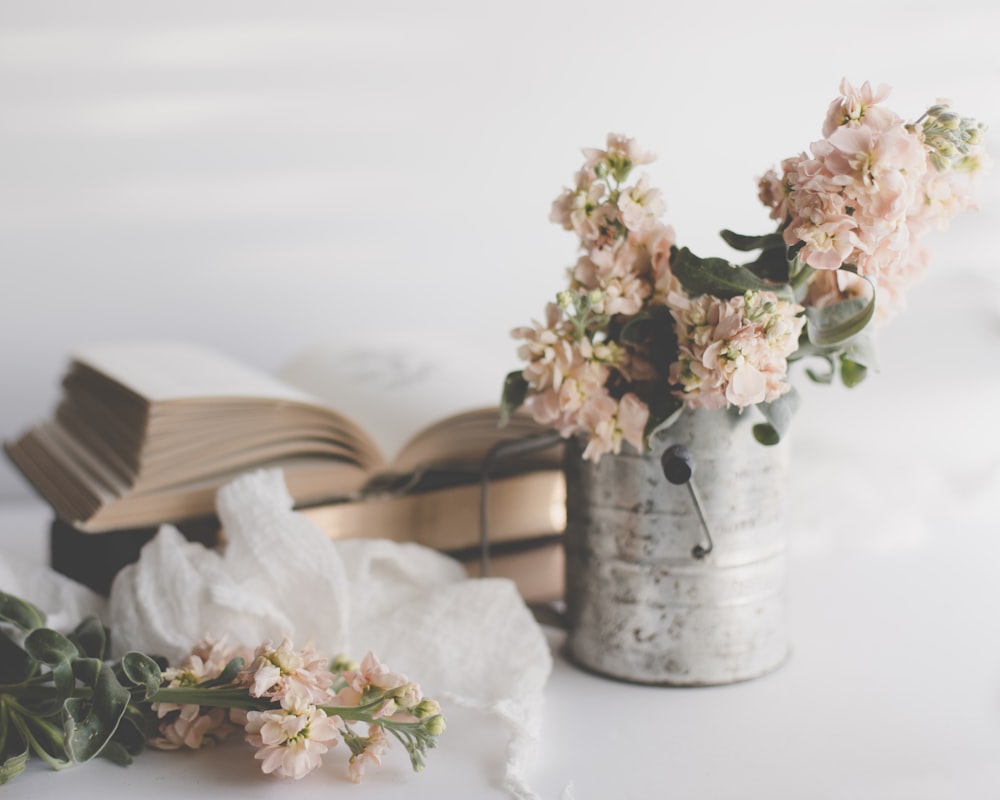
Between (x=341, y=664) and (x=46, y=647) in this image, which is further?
(x=341, y=664)

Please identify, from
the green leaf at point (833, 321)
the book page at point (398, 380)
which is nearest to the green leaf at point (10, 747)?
the book page at point (398, 380)

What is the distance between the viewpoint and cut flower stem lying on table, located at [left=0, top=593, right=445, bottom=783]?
0.70 m

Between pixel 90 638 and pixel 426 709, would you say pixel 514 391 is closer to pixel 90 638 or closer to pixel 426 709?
pixel 426 709

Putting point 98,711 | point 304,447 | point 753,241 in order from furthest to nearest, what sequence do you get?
point 304,447
point 753,241
point 98,711

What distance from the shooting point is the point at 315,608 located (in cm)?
89

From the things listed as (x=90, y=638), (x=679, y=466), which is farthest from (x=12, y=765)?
(x=679, y=466)

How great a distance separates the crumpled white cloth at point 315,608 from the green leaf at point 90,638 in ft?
0.10

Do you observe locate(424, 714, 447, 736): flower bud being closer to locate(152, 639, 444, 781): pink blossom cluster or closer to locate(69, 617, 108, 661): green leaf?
locate(152, 639, 444, 781): pink blossom cluster

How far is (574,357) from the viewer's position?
2.75 feet

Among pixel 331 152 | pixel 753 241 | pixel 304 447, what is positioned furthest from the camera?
pixel 331 152

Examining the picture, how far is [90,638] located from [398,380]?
0.42 m

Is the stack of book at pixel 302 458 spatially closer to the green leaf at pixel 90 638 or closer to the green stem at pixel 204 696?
the green leaf at pixel 90 638

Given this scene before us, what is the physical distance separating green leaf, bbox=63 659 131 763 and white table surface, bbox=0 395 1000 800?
0.05 m

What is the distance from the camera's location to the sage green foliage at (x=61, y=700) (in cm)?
70
